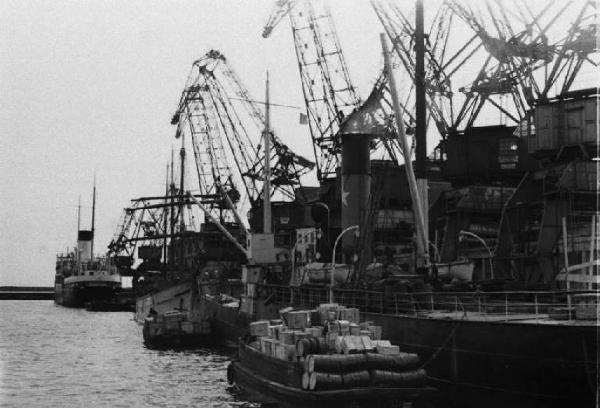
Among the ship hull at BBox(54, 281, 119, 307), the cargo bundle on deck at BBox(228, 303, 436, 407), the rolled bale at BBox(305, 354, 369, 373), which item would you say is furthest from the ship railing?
the ship hull at BBox(54, 281, 119, 307)

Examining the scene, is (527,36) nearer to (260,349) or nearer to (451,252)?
(451,252)

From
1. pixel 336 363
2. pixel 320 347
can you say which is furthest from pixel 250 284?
pixel 336 363

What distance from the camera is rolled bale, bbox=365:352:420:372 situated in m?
29.7

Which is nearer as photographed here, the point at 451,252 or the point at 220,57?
the point at 451,252

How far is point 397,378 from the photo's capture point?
29.6 m

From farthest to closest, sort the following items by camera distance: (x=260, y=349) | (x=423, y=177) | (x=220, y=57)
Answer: (x=220, y=57), (x=423, y=177), (x=260, y=349)

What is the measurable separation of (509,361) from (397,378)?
4997 millimetres

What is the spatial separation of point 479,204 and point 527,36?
16.9m

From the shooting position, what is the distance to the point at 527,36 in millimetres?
68375

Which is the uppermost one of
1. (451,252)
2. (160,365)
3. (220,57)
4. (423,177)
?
(220,57)

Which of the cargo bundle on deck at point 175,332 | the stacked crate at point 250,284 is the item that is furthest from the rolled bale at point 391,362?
the cargo bundle on deck at point 175,332

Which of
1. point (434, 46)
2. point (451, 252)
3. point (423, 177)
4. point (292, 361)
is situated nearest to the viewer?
point (292, 361)

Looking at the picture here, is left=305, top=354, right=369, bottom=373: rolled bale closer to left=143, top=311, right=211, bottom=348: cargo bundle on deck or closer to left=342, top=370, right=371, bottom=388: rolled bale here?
left=342, top=370, right=371, bottom=388: rolled bale

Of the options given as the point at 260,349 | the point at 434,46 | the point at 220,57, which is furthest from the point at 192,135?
the point at 260,349
